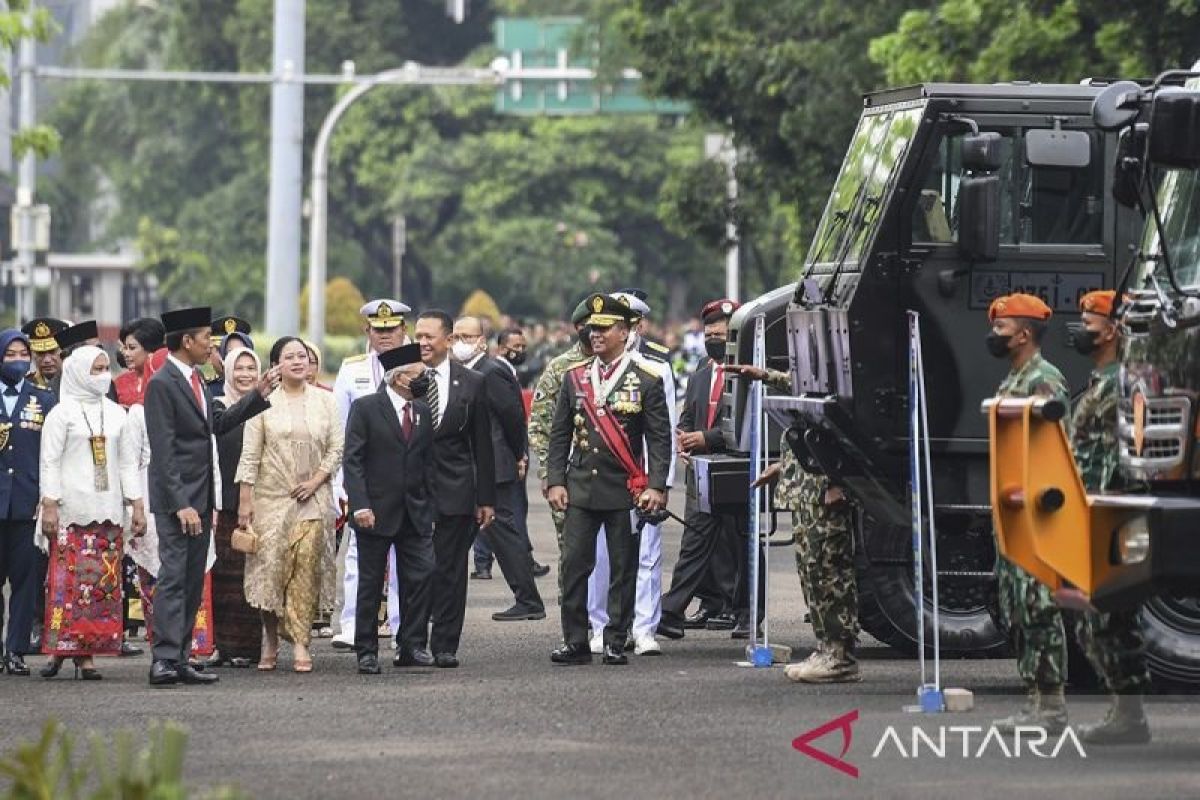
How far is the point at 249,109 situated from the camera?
3285 inches

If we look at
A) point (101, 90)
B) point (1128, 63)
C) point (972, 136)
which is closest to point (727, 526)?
point (972, 136)

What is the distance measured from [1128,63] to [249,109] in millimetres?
56022

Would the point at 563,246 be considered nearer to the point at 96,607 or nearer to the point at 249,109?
the point at 249,109

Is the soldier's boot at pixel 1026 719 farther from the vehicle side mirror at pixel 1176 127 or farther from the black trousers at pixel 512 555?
the black trousers at pixel 512 555

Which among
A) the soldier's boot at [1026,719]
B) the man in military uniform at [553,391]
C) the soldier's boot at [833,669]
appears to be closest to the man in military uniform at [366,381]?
the man in military uniform at [553,391]

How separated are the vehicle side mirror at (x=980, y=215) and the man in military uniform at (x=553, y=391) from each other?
2707 millimetres

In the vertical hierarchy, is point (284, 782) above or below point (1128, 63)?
below

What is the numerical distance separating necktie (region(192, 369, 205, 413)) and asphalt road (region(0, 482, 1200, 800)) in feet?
4.90

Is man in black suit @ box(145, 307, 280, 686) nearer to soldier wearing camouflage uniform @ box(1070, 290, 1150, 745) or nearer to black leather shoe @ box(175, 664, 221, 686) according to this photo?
black leather shoe @ box(175, 664, 221, 686)

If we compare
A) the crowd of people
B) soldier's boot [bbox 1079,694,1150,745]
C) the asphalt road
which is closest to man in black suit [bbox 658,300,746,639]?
the crowd of people

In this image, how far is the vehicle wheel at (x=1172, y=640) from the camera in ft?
49.4

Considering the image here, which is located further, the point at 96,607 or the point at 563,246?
the point at 563,246

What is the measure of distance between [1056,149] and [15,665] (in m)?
6.34

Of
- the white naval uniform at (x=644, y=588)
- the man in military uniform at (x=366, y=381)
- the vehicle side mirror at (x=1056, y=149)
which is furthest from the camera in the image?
the man in military uniform at (x=366, y=381)
